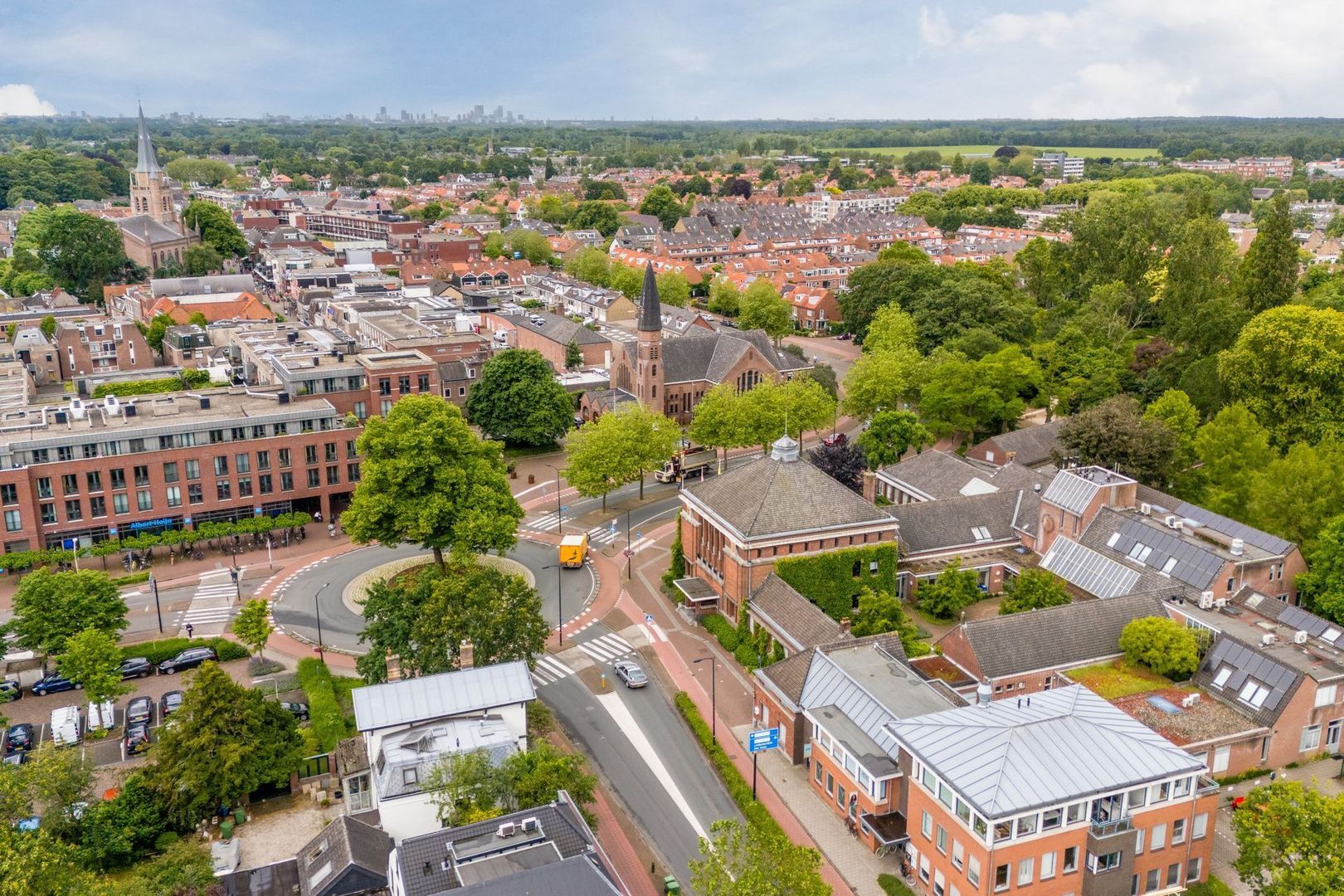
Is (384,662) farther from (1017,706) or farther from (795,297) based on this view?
(795,297)

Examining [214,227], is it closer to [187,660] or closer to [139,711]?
[187,660]

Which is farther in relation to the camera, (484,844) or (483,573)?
(483,573)

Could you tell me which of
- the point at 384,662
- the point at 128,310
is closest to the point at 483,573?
the point at 384,662

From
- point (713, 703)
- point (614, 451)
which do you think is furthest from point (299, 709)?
point (614, 451)

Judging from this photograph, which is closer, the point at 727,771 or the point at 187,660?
the point at 727,771

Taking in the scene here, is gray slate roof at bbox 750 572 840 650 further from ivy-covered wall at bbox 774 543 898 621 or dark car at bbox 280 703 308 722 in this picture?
dark car at bbox 280 703 308 722

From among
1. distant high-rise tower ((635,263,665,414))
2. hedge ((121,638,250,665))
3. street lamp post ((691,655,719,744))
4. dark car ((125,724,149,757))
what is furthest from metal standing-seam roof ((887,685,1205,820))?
distant high-rise tower ((635,263,665,414))
